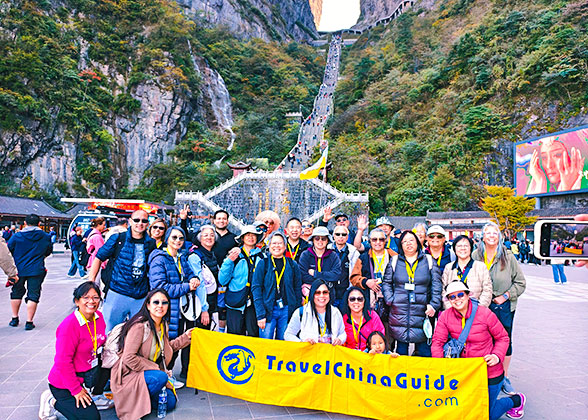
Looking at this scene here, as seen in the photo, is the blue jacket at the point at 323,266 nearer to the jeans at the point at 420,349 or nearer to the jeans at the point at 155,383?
the jeans at the point at 420,349

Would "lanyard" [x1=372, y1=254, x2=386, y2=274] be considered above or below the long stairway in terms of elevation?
below

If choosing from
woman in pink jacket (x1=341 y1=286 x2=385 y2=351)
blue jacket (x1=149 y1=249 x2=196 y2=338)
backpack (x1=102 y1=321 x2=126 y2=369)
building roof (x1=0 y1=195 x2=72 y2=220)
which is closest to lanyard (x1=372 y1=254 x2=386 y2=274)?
woman in pink jacket (x1=341 y1=286 x2=385 y2=351)

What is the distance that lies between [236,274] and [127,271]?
44.6 inches

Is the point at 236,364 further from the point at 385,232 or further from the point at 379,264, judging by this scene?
the point at 385,232

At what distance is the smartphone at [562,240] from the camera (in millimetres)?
2521

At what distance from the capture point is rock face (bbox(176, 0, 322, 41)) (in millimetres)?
58188

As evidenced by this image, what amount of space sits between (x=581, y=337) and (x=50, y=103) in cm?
3642

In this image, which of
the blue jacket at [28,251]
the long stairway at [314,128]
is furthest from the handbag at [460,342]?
the long stairway at [314,128]

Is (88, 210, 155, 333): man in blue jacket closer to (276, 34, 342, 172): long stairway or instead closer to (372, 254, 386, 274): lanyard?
(372, 254, 386, 274): lanyard

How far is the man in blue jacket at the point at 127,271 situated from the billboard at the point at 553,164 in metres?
28.6

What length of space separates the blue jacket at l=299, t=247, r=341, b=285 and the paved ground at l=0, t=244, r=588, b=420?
1.26 meters

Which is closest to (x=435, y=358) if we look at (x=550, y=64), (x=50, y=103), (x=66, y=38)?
(x=550, y=64)

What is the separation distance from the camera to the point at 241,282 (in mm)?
3512

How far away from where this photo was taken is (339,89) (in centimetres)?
4775
